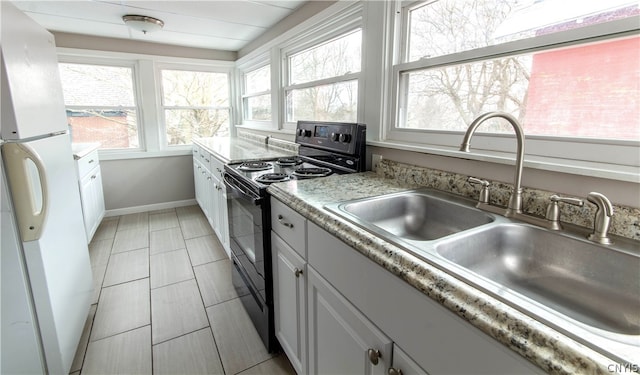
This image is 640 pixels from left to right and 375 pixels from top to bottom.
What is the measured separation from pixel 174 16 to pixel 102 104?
5.73 ft

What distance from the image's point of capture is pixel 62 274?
148 cm

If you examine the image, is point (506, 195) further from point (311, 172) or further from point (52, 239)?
point (52, 239)

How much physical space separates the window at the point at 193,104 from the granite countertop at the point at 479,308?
372 centimetres

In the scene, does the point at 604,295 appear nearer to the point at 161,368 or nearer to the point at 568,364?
the point at 568,364

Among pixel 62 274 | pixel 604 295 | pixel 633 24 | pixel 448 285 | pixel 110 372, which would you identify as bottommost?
pixel 110 372

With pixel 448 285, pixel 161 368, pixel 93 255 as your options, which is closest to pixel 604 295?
pixel 448 285

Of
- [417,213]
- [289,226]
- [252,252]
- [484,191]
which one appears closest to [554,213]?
[484,191]

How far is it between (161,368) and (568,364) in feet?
5.75

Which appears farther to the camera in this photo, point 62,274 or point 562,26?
point 62,274

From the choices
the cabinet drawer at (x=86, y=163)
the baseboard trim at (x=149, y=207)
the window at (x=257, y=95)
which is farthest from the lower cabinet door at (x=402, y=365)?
the baseboard trim at (x=149, y=207)

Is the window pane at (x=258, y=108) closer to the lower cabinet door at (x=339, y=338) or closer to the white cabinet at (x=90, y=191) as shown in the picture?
the white cabinet at (x=90, y=191)

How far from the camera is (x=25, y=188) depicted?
1.21 m

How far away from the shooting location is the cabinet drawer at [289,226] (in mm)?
1240

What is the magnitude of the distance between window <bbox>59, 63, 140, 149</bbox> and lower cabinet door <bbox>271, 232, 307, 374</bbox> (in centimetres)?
346
